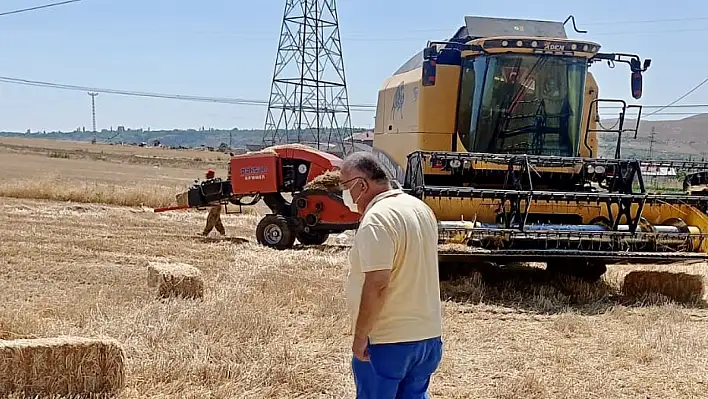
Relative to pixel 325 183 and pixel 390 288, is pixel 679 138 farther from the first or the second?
pixel 390 288

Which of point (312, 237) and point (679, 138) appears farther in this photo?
point (679, 138)

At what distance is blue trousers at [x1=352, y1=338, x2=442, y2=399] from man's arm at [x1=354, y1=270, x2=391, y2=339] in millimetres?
142

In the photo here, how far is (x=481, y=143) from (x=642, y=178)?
197 cm

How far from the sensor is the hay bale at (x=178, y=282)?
24.0ft

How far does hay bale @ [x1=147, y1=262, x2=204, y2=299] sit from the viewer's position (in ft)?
24.0

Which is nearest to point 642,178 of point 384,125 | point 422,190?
point 422,190

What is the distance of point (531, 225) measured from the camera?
28.4 ft

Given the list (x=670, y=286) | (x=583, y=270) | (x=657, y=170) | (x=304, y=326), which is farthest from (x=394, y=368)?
(x=657, y=170)

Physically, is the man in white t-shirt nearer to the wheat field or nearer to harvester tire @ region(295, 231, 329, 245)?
the wheat field

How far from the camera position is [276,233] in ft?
40.6

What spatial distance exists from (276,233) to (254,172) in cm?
124

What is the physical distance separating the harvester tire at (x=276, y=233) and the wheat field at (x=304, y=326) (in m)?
0.86

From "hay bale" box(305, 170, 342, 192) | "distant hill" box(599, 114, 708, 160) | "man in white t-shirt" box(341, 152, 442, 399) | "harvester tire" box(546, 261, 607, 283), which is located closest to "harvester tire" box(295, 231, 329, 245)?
"hay bale" box(305, 170, 342, 192)

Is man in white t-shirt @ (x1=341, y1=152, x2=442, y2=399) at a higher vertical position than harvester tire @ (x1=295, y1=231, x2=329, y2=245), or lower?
higher
